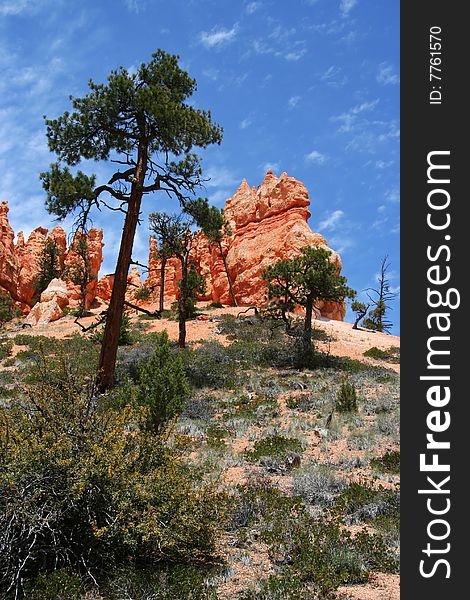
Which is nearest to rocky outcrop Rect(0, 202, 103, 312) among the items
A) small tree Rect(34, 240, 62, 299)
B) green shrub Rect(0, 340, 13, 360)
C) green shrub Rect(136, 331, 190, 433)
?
small tree Rect(34, 240, 62, 299)

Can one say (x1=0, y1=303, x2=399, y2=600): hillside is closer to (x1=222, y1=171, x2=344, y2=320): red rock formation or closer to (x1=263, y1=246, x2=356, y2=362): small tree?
(x1=263, y1=246, x2=356, y2=362): small tree

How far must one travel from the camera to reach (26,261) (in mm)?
57438

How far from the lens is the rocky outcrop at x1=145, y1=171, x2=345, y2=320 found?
4212 cm

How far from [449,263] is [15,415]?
4475 mm

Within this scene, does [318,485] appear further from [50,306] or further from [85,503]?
[50,306]

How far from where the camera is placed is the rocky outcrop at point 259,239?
42125 millimetres

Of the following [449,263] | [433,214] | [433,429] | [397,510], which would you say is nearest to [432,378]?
[433,429]

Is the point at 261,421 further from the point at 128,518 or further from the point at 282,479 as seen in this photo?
the point at 128,518

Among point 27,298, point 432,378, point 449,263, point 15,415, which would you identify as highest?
point 27,298

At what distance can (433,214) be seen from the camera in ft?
12.2

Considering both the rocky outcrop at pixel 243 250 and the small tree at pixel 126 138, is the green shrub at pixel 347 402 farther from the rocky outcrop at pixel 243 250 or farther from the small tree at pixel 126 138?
the rocky outcrop at pixel 243 250

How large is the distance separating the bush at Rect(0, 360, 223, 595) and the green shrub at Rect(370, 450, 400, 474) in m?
3.89

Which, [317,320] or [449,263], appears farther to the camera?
[317,320]

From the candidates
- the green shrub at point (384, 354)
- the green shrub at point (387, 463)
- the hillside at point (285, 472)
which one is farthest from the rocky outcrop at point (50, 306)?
the green shrub at point (387, 463)
